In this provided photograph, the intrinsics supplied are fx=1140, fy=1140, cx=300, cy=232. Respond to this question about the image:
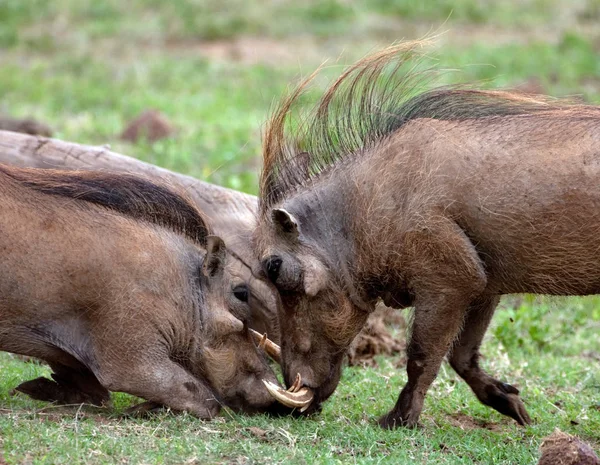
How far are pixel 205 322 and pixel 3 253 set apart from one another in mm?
967

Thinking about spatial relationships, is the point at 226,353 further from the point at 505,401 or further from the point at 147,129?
the point at 147,129

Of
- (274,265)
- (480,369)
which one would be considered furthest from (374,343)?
(274,265)

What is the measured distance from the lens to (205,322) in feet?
17.2

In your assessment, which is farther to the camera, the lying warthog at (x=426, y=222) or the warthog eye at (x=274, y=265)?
the warthog eye at (x=274, y=265)

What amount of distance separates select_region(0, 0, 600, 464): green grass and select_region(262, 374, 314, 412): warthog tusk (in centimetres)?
9

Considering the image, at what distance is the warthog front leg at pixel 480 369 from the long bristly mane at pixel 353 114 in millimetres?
937

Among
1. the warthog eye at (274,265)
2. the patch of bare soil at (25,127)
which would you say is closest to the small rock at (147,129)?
the patch of bare soil at (25,127)

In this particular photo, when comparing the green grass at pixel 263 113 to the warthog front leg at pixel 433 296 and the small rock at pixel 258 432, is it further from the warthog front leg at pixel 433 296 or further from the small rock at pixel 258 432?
the warthog front leg at pixel 433 296

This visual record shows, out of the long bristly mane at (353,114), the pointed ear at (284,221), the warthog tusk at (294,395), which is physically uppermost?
the long bristly mane at (353,114)

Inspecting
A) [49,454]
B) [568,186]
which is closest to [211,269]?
[49,454]

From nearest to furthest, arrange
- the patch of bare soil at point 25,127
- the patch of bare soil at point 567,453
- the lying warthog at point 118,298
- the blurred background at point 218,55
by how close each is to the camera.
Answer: the patch of bare soil at point 567,453
the lying warthog at point 118,298
the patch of bare soil at point 25,127
the blurred background at point 218,55

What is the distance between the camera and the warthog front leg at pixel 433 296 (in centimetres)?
507

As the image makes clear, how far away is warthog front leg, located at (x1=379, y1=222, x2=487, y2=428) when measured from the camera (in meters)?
5.07

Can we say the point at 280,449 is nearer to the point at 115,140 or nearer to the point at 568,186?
the point at 568,186
